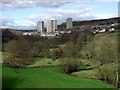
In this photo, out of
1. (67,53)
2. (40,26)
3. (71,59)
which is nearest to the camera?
(71,59)

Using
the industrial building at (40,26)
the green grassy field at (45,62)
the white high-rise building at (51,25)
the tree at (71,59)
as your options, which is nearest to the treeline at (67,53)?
the tree at (71,59)

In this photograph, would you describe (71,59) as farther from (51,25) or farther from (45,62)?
(51,25)

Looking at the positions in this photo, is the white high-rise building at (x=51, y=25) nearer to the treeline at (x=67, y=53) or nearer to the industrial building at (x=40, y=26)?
the industrial building at (x=40, y=26)

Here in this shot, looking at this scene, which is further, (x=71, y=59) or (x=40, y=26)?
(x=40, y=26)

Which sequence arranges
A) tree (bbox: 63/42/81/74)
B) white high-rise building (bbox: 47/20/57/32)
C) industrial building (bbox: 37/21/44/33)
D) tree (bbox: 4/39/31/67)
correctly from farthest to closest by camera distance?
white high-rise building (bbox: 47/20/57/32), industrial building (bbox: 37/21/44/33), tree (bbox: 4/39/31/67), tree (bbox: 63/42/81/74)

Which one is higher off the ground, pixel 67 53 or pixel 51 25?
pixel 51 25

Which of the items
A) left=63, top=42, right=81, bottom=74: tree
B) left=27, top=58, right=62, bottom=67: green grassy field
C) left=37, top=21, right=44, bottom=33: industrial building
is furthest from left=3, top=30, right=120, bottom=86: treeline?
left=37, top=21, right=44, bottom=33: industrial building

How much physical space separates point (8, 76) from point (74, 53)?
27231mm

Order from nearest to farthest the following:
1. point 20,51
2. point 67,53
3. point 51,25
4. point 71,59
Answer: point 71,59 < point 67,53 < point 20,51 < point 51,25

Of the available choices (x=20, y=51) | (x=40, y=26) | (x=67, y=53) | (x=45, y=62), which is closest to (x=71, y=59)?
(x=67, y=53)

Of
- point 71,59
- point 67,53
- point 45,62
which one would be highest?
point 67,53

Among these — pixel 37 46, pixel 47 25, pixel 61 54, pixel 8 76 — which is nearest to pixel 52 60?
pixel 61 54

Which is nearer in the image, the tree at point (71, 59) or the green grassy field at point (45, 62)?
the tree at point (71, 59)

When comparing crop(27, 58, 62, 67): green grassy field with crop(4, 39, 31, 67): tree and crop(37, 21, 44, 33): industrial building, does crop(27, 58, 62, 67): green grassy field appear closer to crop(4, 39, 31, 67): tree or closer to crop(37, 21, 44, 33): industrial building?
crop(4, 39, 31, 67): tree
